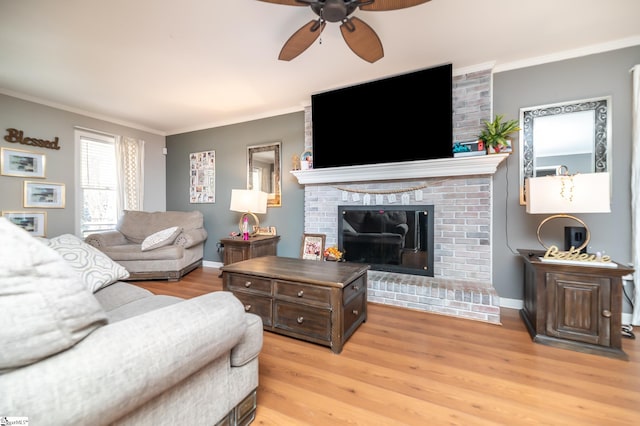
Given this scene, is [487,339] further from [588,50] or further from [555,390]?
[588,50]

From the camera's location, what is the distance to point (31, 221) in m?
3.36

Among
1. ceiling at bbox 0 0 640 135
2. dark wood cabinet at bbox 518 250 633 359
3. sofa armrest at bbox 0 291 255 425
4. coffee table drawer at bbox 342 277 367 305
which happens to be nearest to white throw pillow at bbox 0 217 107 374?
sofa armrest at bbox 0 291 255 425

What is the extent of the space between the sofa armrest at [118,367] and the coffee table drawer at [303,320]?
1.00 meters

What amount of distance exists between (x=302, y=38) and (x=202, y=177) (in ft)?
11.1

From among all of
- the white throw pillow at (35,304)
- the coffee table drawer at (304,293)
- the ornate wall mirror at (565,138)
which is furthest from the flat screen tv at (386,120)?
the white throw pillow at (35,304)

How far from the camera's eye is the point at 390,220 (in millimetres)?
3051

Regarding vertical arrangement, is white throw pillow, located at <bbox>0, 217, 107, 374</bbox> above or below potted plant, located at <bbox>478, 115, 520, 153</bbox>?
below

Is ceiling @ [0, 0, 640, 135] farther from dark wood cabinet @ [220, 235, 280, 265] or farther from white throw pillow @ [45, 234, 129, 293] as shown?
dark wood cabinet @ [220, 235, 280, 265]

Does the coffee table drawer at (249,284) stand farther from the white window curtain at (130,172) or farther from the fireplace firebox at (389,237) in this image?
the white window curtain at (130,172)

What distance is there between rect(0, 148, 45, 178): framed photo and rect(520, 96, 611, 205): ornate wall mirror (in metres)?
5.77

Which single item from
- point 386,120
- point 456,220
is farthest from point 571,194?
point 386,120

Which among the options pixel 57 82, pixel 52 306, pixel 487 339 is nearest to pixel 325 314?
pixel 487 339

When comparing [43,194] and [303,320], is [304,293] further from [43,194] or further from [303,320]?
[43,194]

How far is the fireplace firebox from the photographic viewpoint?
2875 millimetres
